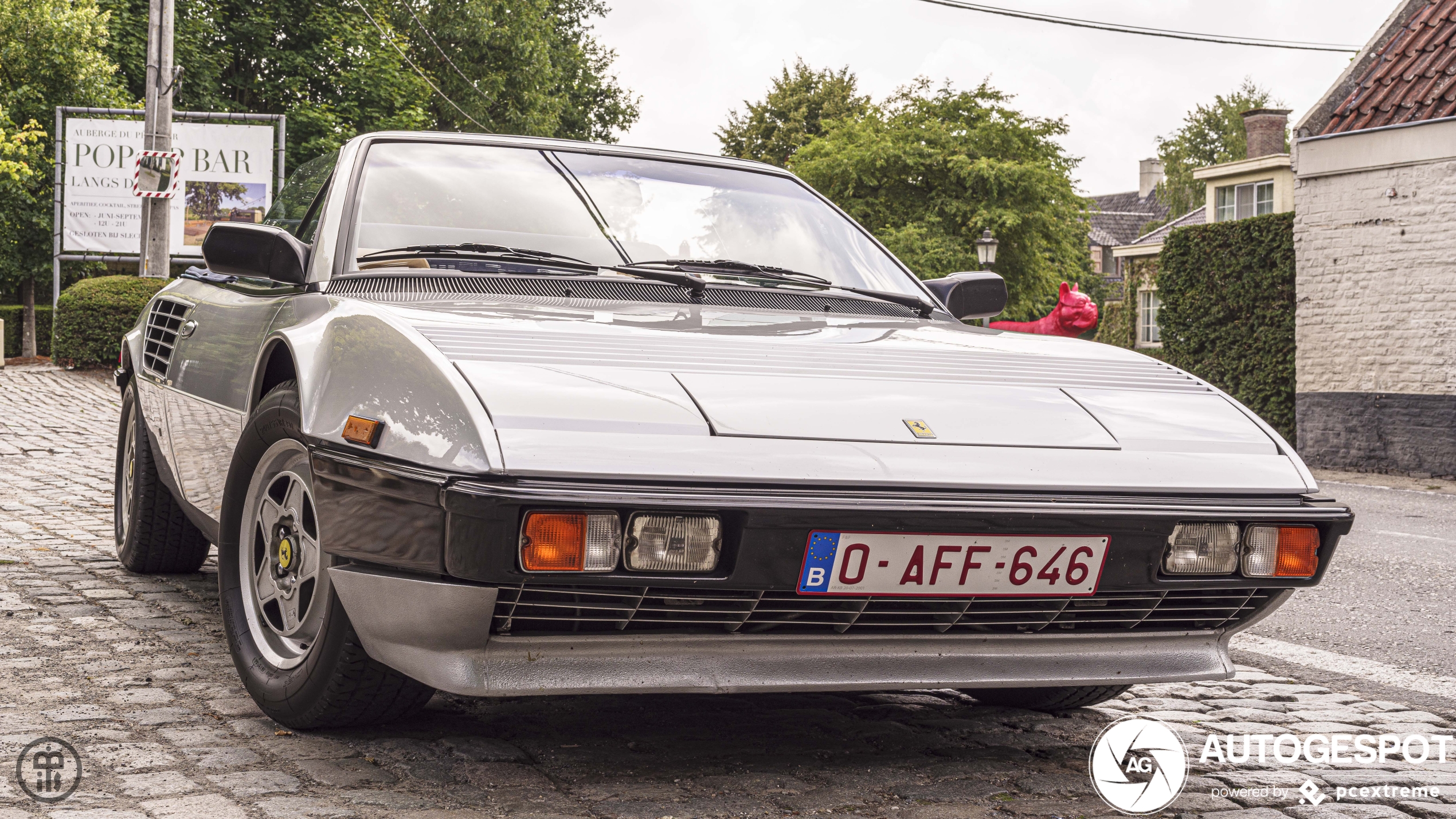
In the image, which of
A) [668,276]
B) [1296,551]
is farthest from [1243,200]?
[1296,551]

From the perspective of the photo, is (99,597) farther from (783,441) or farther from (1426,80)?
(1426,80)

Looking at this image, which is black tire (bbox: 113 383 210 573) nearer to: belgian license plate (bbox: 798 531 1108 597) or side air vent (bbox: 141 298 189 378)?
side air vent (bbox: 141 298 189 378)

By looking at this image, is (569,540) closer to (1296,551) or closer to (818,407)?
(818,407)

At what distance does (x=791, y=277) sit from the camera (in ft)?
12.0

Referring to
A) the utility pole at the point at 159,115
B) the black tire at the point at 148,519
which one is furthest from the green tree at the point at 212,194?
the black tire at the point at 148,519

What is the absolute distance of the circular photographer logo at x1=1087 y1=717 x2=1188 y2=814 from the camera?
2672mm

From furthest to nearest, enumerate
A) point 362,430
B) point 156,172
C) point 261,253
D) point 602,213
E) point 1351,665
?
point 156,172 → point 1351,665 → point 602,213 → point 261,253 → point 362,430

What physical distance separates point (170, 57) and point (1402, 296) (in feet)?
49.2

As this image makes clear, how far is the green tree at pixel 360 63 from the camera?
32.8m

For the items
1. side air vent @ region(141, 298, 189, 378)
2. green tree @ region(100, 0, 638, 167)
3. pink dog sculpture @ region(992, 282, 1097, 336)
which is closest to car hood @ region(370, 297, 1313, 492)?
side air vent @ region(141, 298, 189, 378)

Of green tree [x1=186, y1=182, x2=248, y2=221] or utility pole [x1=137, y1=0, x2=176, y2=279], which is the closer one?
utility pole [x1=137, y1=0, x2=176, y2=279]

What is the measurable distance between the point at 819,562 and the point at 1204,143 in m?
58.7

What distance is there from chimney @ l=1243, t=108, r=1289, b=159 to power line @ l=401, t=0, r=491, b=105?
2178 cm

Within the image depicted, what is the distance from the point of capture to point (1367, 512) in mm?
9961
